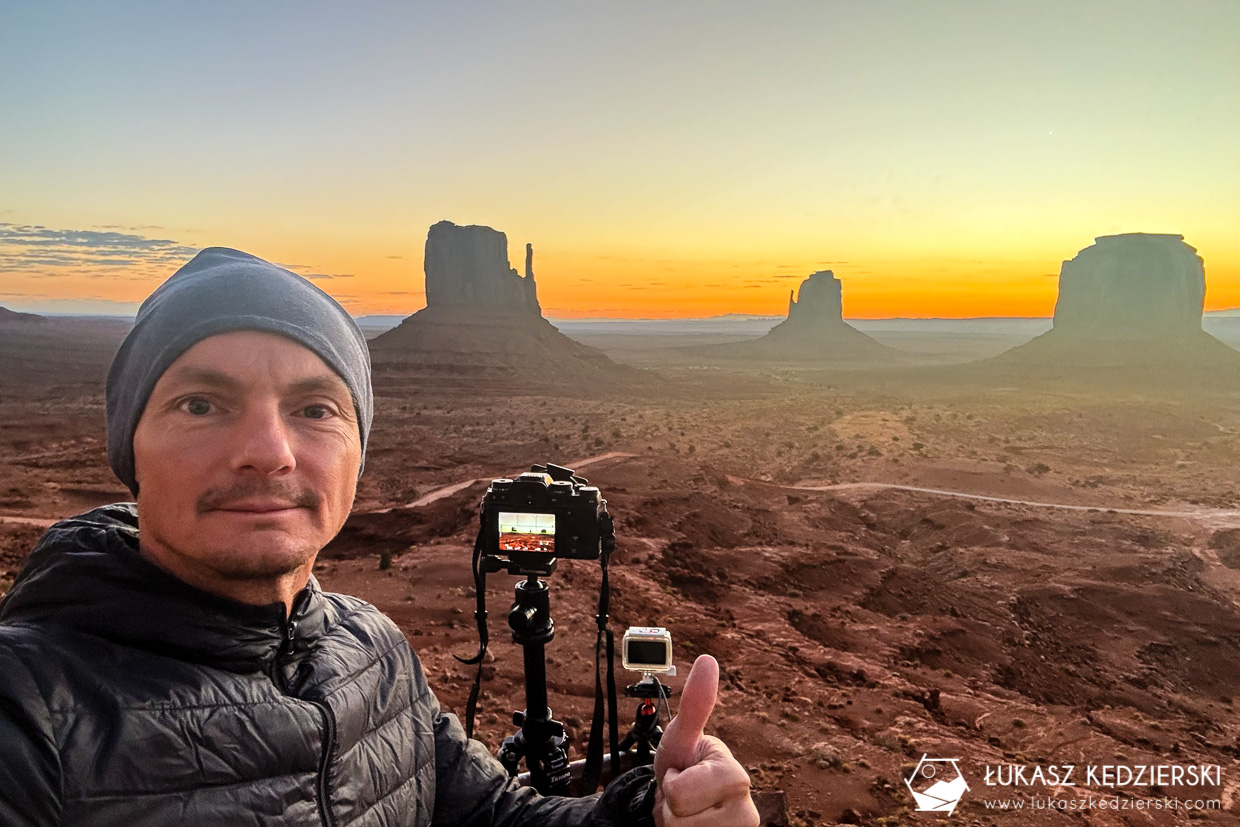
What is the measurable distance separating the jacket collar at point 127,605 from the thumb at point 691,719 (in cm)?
91

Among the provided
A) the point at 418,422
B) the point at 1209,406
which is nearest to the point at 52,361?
the point at 418,422

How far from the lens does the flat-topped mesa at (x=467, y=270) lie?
252 feet

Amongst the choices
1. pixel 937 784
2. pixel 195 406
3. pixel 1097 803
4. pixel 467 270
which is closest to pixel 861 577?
pixel 1097 803

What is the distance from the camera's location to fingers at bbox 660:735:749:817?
48.5 inches

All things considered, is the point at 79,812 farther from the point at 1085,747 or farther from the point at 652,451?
the point at 652,451

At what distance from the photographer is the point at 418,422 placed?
107ft

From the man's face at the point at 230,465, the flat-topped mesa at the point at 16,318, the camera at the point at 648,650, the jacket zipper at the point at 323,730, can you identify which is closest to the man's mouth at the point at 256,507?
the man's face at the point at 230,465

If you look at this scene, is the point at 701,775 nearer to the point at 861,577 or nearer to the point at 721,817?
the point at 721,817

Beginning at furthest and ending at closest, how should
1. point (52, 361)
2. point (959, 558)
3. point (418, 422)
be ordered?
point (52, 361) < point (418, 422) < point (959, 558)

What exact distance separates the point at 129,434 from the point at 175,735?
62 cm

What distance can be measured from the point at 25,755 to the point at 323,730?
522 millimetres

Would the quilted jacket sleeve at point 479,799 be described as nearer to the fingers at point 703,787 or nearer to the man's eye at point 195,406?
the fingers at point 703,787

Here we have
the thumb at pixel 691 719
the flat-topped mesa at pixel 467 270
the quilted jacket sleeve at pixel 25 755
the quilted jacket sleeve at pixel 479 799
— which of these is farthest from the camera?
the flat-topped mesa at pixel 467 270

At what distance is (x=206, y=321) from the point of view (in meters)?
1.31
